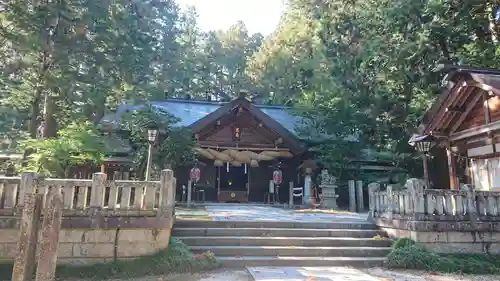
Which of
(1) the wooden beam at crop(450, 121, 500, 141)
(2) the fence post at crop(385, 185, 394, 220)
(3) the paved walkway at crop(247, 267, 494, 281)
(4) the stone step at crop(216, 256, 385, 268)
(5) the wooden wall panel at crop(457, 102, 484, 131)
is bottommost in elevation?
(3) the paved walkway at crop(247, 267, 494, 281)

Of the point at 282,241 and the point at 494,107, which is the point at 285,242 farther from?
the point at 494,107

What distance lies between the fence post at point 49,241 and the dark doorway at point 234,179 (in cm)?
1525

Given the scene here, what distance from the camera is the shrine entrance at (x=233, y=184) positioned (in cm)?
1969

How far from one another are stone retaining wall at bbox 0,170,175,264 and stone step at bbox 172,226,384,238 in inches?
44.2

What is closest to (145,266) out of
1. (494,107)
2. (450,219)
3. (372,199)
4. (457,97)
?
(372,199)

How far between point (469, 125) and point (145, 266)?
35.5ft

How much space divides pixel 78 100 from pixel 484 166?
54.0 ft

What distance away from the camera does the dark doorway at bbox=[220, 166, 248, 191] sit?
20.2 meters

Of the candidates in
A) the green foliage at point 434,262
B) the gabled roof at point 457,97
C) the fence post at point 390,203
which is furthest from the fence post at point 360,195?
the green foliage at point 434,262

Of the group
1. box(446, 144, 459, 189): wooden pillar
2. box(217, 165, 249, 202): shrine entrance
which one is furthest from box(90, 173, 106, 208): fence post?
box(217, 165, 249, 202): shrine entrance

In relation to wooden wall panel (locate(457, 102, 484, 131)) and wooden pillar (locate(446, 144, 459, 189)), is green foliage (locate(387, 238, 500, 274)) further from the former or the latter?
wooden wall panel (locate(457, 102, 484, 131))

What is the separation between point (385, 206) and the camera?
9930 mm

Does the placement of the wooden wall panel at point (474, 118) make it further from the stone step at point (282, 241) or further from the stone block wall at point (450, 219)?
the stone step at point (282, 241)

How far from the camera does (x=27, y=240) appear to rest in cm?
482
